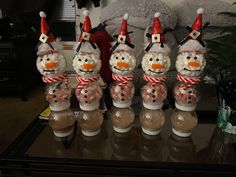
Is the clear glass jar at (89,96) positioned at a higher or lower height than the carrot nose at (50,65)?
lower

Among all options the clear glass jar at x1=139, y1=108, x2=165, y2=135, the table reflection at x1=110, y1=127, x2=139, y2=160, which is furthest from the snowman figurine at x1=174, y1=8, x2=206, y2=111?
the table reflection at x1=110, y1=127, x2=139, y2=160

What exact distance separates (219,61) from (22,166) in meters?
0.69

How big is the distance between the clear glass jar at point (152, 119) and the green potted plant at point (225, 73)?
0.21m

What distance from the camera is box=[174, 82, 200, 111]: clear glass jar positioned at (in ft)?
2.65

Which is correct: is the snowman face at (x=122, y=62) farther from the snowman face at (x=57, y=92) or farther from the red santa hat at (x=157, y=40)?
the snowman face at (x=57, y=92)

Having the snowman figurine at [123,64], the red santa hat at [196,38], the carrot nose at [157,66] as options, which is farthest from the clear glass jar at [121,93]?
the red santa hat at [196,38]

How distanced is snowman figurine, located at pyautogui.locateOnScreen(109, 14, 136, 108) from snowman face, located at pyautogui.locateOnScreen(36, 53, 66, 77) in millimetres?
150

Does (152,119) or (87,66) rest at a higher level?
(87,66)

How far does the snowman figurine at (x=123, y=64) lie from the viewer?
0.78 m

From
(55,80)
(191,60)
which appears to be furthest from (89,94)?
(191,60)

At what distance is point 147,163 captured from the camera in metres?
0.74

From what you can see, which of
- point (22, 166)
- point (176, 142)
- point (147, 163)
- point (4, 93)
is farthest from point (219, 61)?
point (4, 93)

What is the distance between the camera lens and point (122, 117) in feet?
2.88

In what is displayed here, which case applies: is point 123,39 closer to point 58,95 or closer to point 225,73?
point 58,95
